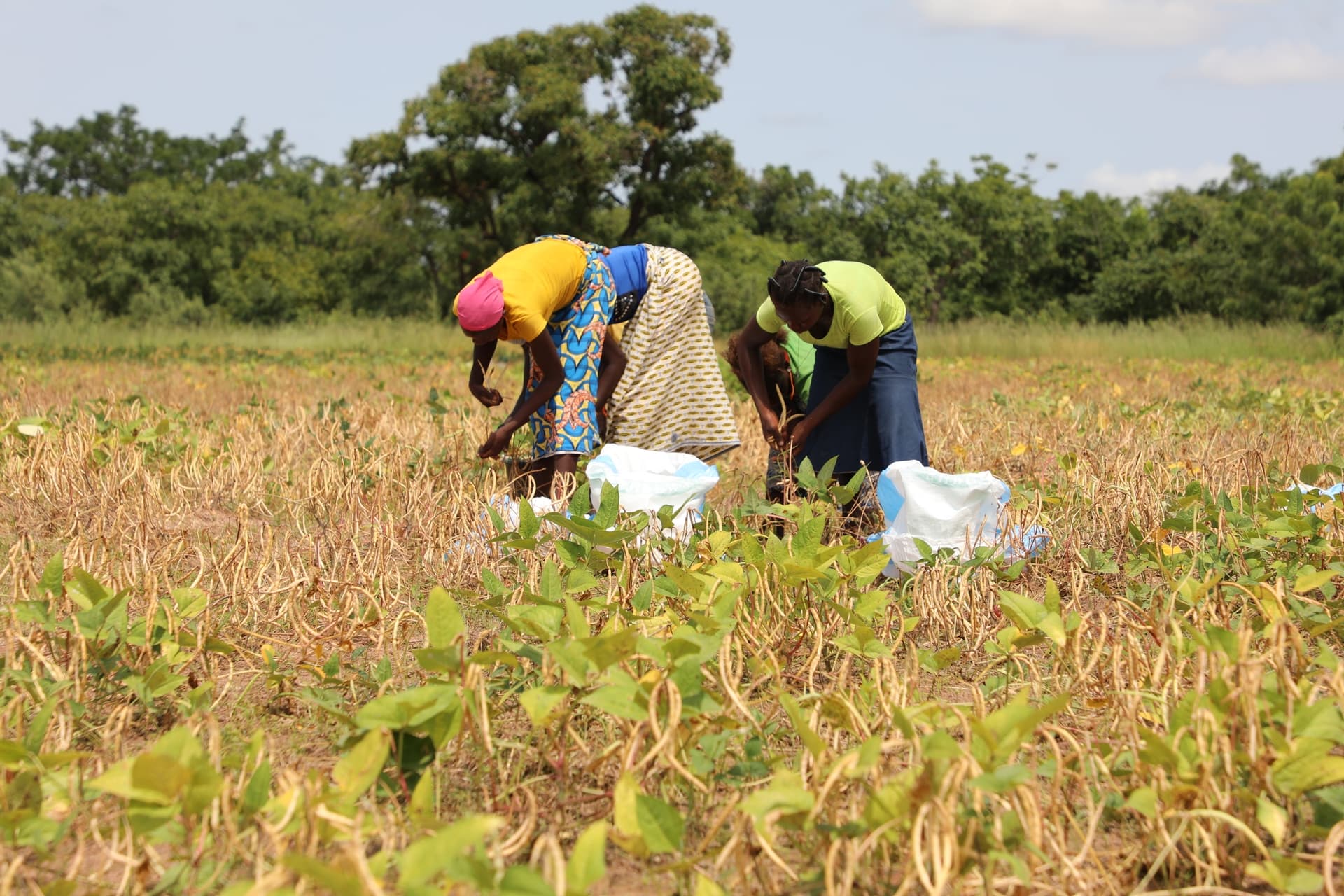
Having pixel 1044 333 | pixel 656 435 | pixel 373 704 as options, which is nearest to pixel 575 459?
pixel 656 435

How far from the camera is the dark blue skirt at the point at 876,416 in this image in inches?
171

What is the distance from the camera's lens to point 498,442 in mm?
4555

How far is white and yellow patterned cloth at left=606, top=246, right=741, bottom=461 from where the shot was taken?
493cm

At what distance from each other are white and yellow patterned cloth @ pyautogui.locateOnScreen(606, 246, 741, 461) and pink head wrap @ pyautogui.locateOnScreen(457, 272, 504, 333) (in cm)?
87

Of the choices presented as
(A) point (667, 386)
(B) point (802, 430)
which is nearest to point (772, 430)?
(B) point (802, 430)

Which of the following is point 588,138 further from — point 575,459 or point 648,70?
point 575,459

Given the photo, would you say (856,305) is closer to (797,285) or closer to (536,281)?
(797,285)

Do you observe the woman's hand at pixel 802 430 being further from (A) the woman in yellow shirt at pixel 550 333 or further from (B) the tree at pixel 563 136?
(B) the tree at pixel 563 136

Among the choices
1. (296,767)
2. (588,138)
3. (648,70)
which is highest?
(648,70)

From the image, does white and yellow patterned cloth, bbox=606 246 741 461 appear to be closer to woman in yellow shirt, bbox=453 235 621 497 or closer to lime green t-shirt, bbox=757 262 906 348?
woman in yellow shirt, bbox=453 235 621 497

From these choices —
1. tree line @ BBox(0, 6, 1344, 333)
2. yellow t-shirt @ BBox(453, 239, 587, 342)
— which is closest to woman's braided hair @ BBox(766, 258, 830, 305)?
yellow t-shirt @ BBox(453, 239, 587, 342)

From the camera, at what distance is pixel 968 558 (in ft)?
11.0

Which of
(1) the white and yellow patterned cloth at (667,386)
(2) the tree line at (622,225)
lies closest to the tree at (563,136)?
(2) the tree line at (622,225)

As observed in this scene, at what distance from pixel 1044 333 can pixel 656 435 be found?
1580cm
